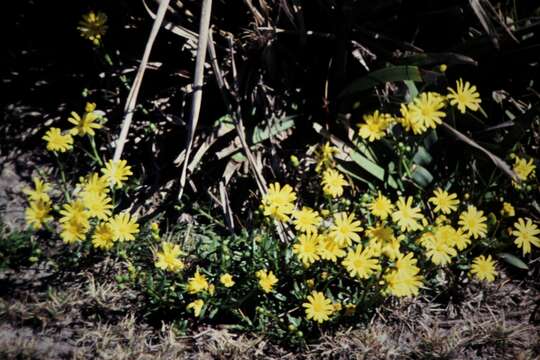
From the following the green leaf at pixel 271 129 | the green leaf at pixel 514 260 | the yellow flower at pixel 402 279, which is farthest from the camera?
the green leaf at pixel 271 129

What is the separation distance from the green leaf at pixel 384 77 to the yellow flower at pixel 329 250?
79 cm

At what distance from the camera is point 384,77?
2061 millimetres

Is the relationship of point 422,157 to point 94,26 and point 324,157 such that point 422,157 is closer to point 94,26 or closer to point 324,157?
point 324,157

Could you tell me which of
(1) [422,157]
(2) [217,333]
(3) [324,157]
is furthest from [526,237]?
(2) [217,333]

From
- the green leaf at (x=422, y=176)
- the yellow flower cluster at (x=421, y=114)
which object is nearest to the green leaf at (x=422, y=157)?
the green leaf at (x=422, y=176)

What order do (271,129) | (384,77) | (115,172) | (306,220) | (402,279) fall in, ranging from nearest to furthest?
(402,279) < (306,220) < (115,172) < (384,77) < (271,129)

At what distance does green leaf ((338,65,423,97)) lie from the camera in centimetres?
194

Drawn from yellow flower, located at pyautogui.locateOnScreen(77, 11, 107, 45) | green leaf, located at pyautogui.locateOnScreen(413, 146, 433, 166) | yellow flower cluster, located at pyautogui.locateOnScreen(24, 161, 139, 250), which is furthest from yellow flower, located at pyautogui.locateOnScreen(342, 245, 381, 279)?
yellow flower, located at pyautogui.locateOnScreen(77, 11, 107, 45)

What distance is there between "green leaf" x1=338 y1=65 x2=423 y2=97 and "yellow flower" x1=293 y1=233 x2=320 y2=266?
2.60 feet

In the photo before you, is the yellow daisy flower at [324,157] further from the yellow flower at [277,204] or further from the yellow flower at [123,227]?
the yellow flower at [123,227]

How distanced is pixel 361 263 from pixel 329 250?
0.45ft

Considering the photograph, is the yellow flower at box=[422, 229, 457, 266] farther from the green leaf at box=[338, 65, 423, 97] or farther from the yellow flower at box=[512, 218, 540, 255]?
the green leaf at box=[338, 65, 423, 97]

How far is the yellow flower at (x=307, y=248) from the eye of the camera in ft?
5.76

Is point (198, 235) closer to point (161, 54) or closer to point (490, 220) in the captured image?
point (161, 54)
